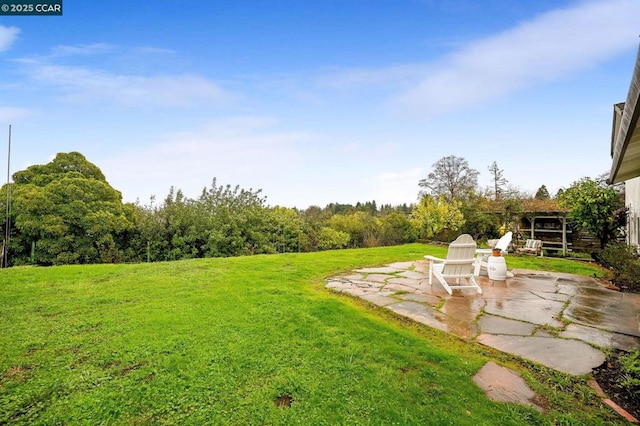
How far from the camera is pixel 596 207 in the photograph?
8.15 m

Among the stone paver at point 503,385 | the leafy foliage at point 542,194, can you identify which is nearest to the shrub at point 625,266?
the stone paver at point 503,385

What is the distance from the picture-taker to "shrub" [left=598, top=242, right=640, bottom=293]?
5.28 metres

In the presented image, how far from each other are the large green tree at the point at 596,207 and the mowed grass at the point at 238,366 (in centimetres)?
808

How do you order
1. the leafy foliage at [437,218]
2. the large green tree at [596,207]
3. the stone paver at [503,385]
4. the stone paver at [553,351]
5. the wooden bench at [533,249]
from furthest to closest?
the leafy foliage at [437,218] → the wooden bench at [533,249] → the large green tree at [596,207] → the stone paver at [553,351] → the stone paver at [503,385]

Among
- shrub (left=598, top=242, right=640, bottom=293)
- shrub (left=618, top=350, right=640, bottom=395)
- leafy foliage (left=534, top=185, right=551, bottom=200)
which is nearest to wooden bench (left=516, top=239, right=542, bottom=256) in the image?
shrub (left=598, top=242, right=640, bottom=293)

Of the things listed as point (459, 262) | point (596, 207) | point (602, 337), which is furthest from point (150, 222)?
point (596, 207)

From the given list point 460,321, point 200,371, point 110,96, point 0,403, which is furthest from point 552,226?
point 110,96

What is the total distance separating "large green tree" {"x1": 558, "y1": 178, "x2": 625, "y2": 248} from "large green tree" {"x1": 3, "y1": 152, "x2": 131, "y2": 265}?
566 inches

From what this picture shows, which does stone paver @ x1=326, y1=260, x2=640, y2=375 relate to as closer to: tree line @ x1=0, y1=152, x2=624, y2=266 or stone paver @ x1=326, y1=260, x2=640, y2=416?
stone paver @ x1=326, y1=260, x2=640, y2=416

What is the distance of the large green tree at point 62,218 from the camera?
9.24 metres

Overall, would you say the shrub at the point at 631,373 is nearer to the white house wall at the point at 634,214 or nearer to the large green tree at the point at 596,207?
the white house wall at the point at 634,214

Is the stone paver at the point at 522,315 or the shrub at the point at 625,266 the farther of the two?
the shrub at the point at 625,266

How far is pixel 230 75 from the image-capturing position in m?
9.84

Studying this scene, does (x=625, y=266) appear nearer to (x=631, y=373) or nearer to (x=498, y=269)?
(x=498, y=269)
